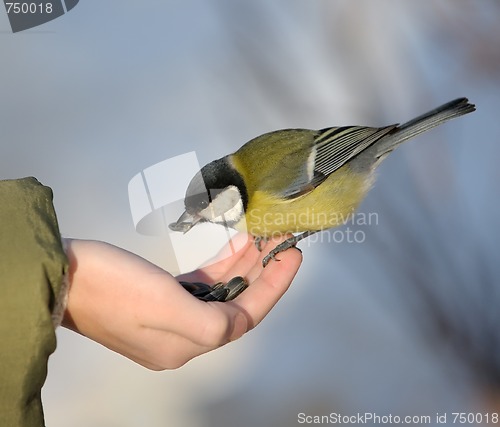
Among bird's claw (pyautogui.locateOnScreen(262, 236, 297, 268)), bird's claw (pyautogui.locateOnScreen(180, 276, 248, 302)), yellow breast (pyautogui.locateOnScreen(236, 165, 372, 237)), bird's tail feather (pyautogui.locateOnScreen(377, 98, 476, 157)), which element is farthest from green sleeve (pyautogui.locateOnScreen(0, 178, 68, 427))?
bird's tail feather (pyautogui.locateOnScreen(377, 98, 476, 157))

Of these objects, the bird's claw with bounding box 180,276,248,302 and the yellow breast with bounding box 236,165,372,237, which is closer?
the bird's claw with bounding box 180,276,248,302

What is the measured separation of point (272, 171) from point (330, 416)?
2.83 ft

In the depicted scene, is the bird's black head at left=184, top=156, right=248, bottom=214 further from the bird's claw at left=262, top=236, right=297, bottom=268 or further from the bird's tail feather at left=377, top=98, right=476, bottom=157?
the bird's tail feather at left=377, top=98, right=476, bottom=157

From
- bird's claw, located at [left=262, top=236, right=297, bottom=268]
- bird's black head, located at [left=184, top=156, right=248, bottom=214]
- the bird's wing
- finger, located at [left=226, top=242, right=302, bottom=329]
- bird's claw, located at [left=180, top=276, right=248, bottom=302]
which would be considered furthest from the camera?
the bird's wing

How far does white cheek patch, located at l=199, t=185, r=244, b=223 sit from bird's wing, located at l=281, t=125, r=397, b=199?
143 millimetres

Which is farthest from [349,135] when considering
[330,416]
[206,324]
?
[206,324]

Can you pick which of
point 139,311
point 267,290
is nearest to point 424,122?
point 267,290

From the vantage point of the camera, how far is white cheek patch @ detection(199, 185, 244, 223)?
1.66 m

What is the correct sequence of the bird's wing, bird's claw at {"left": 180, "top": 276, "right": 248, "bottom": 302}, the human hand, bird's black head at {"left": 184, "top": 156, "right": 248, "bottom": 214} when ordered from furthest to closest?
the bird's wing → bird's black head at {"left": 184, "top": 156, "right": 248, "bottom": 214} → bird's claw at {"left": 180, "top": 276, "right": 248, "bottom": 302} → the human hand

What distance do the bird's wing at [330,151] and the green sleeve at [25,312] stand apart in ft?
3.22

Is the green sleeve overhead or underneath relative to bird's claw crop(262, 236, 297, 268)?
overhead

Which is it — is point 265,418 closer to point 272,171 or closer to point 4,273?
point 272,171

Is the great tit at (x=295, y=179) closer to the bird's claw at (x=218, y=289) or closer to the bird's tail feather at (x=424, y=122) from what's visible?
the bird's tail feather at (x=424, y=122)

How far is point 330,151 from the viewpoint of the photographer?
72.0 inches
